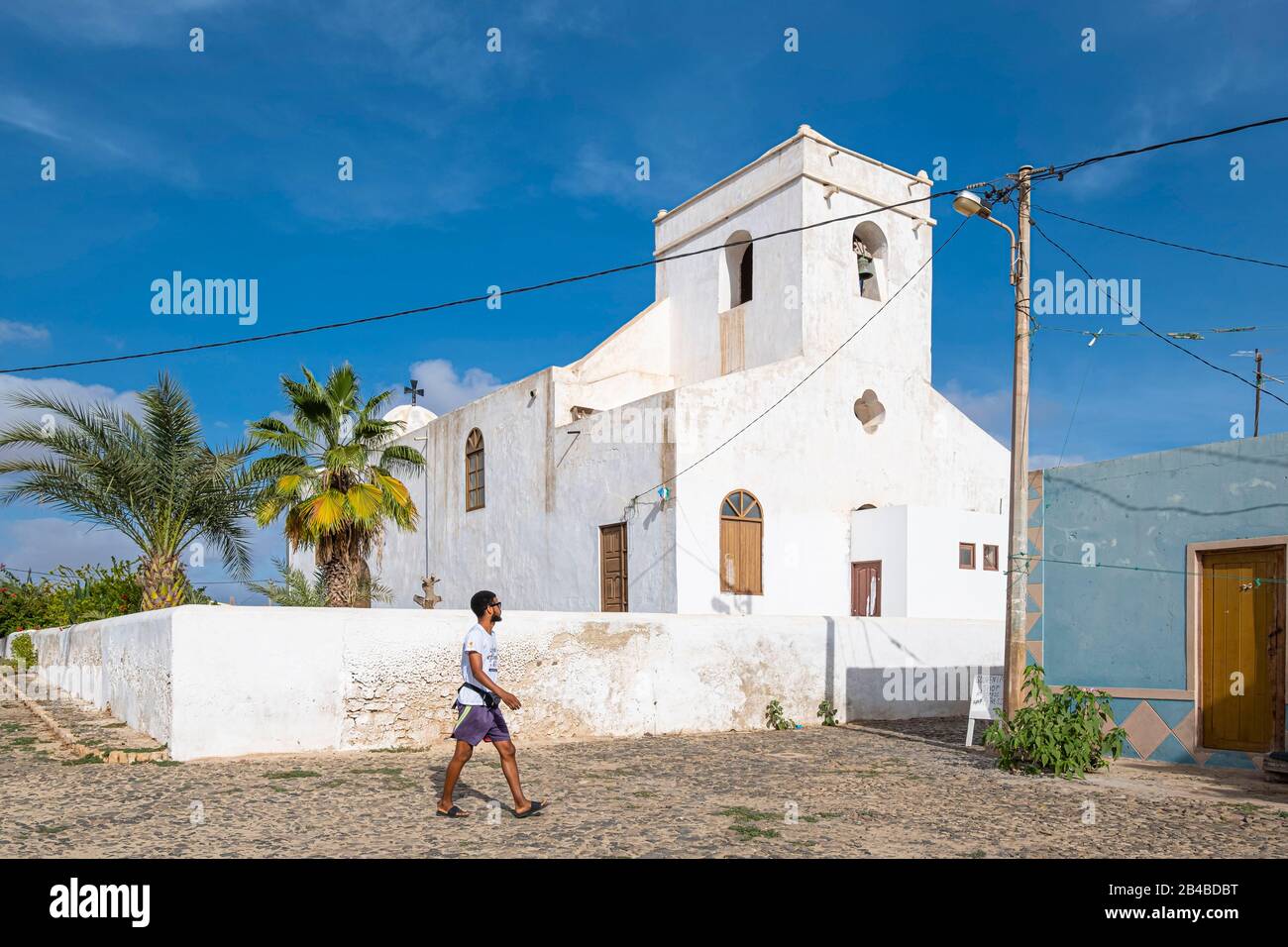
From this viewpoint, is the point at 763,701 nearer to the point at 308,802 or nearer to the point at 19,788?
the point at 308,802

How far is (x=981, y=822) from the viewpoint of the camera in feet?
24.7

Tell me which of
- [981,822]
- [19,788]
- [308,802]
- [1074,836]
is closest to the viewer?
[1074,836]

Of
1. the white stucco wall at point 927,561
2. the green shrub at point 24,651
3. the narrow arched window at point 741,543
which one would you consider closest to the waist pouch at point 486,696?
the narrow arched window at point 741,543

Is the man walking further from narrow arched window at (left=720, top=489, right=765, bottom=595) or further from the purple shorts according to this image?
narrow arched window at (left=720, top=489, right=765, bottom=595)

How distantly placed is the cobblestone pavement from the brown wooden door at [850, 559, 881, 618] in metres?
9.15

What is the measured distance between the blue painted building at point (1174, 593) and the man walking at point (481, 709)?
709 centimetres

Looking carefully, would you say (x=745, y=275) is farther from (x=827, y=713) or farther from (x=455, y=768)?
(x=455, y=768)

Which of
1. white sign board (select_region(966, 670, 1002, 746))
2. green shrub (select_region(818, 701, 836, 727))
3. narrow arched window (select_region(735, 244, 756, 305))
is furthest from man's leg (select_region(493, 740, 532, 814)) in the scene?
narrow arched window (select_region(735, 244, 756, 305))

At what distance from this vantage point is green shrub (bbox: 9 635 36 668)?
25.1 metres

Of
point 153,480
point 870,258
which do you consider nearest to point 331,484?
point 153,480

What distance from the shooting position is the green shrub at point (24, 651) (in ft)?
82.3

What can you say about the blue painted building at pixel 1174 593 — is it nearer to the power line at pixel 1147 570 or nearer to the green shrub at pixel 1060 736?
the power line at pixel 1147 570
